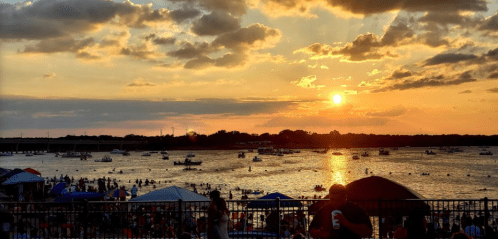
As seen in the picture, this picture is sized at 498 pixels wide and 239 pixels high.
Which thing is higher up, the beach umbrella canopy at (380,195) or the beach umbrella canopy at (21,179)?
the beach umbrella canopy at (380,195)

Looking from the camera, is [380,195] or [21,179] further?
[21,179]

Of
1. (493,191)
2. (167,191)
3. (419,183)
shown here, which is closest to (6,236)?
(167,191)

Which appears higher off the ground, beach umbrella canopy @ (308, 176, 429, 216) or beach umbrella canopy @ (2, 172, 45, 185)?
beach umbrella canopy @ (308, 176, 429, 216)

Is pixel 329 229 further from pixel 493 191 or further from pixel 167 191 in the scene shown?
pixel 493 191

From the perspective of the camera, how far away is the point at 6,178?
1954 inches

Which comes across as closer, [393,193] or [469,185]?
[393,193]

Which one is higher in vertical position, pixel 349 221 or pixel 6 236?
pixel 349 221

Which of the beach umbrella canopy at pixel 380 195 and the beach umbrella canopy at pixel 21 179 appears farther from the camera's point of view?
the beach umbrella canopy at pixel 21 179

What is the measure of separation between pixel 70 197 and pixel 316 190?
181ft

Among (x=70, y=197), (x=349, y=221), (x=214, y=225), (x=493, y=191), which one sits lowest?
(x=493, y=191)

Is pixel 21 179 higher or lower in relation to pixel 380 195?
lower

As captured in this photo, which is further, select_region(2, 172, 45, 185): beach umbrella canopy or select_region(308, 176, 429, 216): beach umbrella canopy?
select_region(2, 172, 45, 185): beach umbrella canopy

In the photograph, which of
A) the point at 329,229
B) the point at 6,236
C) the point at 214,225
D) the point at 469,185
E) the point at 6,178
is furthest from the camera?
the point at 469,185

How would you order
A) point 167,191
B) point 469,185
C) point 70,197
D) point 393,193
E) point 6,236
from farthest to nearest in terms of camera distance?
point 469,185
point 70,197
point 167,191
point 393,193
point 6,236
